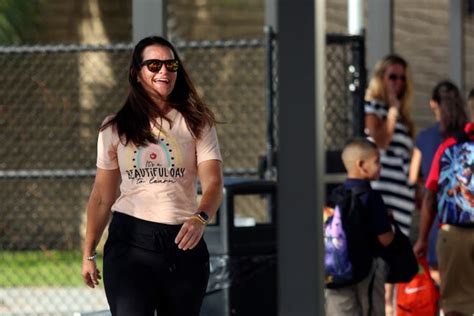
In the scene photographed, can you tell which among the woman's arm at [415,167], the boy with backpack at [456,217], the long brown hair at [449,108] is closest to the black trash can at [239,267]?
the boy with backpack at [456,217]

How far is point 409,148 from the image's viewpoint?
10.2m

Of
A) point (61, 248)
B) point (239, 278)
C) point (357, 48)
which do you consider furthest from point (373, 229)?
point (61, 248)

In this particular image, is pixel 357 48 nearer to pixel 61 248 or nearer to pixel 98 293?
pixel 98 293

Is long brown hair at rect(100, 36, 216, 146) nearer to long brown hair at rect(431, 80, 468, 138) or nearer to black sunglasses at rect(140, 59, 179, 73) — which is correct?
black sunglasses at rect(140, 59, 179, 73)

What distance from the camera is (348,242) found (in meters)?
7.96

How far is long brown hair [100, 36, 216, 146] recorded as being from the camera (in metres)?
5.98

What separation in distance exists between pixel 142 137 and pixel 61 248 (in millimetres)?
8504

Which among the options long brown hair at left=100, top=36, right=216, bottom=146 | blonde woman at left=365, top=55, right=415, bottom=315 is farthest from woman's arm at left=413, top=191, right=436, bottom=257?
long brown hair at left=100, top=36, right=216, bottom=146

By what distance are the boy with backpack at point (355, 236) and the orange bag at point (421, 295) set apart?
2.93 ft

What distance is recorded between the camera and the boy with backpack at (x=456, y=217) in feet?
27.3

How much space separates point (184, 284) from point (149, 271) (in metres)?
0.15

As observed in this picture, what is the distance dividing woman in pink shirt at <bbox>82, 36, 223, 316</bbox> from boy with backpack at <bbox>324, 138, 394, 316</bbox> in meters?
2.02

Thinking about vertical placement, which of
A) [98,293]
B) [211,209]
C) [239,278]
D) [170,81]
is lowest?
[98,293]

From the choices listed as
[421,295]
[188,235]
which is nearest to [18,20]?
[421,295]
